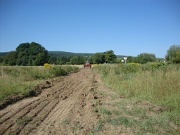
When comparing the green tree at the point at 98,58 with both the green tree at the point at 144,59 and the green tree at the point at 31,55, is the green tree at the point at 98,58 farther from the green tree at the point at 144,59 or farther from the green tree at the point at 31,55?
the green tree at the point at 144,59

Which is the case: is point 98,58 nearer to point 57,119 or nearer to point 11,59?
point 11,59

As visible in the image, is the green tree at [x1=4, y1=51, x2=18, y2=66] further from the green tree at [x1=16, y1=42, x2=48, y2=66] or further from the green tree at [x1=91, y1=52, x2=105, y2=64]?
the green tree at [x1=91, y1=52, x2=105, y2=64]

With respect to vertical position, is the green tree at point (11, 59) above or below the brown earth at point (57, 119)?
above

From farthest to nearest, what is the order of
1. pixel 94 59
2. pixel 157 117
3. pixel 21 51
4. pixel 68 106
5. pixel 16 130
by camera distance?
pixel 94 59 < pixel 21 51 < pixel 68 106 < pixel 157 117 < pixel 16 130

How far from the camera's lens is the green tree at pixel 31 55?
8662cm

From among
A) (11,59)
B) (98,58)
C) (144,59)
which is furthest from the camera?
(98,58)

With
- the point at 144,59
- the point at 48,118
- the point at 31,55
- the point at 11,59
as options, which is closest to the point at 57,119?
the point at 48,118

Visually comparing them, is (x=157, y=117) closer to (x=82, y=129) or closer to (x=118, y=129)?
(x=118, y=129)

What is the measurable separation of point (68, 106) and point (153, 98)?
341cm

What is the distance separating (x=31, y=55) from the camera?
8819 centimetres

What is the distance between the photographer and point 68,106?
28.4ft

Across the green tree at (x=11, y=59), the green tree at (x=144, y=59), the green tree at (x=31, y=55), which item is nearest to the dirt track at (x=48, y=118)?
the green tree at (x=144, y=59)

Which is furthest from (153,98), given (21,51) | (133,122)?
(21,51)

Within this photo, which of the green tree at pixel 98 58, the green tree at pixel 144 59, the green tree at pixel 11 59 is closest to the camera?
the green tree at pixel 144 59
